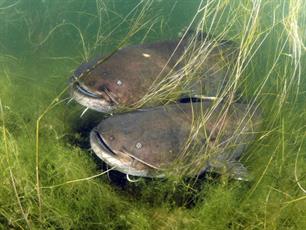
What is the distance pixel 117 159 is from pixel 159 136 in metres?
0.47

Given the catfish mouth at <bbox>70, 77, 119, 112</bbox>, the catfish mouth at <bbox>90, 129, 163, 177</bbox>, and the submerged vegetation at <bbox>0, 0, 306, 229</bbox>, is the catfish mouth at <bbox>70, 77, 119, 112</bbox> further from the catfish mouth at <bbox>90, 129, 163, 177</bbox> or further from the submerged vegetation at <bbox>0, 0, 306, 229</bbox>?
the catfish mouth at <bbox>90, 129, 163, 177</bbox>

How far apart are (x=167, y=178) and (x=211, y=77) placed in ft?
5.14

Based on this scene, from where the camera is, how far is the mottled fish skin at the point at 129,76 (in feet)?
14.1

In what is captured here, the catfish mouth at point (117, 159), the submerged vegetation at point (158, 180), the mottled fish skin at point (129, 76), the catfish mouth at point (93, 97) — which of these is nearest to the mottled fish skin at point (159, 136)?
the catfish mouth at point (117, 159)

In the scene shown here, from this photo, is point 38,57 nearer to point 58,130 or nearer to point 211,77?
point 58,130

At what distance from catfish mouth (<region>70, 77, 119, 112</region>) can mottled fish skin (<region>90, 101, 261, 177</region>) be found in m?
0.56

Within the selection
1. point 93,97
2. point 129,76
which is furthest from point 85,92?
point 129,76

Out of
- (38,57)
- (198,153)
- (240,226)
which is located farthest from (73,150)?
(38,57)

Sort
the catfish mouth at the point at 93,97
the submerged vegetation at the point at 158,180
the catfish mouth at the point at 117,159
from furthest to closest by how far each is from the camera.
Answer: the catfish mouth at the point at 93,97
the catfish mouth at the point at 117,159
the submerged vegetation at the point at 158,180

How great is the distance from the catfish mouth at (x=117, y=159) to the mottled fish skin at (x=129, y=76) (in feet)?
2.94

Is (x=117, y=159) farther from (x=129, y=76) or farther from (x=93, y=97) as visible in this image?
(x=129, y=76)

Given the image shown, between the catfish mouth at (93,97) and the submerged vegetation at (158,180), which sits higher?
the catfish mouth at (93,97)

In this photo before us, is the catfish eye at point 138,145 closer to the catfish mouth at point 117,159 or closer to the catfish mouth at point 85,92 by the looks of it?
the catfish mouth at point 117,159

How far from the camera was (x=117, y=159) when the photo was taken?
341 centimetres
